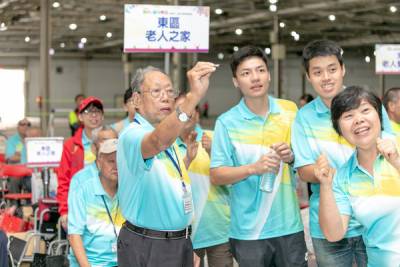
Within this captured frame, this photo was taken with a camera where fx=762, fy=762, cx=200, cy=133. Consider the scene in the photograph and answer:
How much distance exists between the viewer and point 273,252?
12.6 ft

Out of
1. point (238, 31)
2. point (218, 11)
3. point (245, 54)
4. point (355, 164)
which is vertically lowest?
point (355, 164)

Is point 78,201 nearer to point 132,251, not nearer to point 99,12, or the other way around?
point 132,251

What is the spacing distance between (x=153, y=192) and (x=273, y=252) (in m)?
0.86

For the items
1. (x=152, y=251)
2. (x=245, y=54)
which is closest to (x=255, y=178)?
(x=245, y=54)

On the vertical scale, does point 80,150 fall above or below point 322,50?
below

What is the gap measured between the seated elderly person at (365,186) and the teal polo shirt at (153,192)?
707 millimetres

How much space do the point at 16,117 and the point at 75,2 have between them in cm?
1286

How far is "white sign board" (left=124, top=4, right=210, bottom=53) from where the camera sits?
23.4 ft

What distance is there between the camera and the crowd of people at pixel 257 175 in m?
2.90

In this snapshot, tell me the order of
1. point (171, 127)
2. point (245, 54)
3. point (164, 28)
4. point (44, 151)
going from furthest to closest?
1. point (44, 151)
2. point (164, 28)
3. point (245, 54)
4. point (171, 127)

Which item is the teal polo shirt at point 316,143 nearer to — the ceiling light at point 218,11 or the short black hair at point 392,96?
the short black hair at point 392,96

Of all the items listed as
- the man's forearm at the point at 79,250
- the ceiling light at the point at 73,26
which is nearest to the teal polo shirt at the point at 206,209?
the man's forearm at the point at 79,250

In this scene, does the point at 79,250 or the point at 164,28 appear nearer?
the point at 79,250

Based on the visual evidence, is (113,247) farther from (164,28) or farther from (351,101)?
(164,28)
